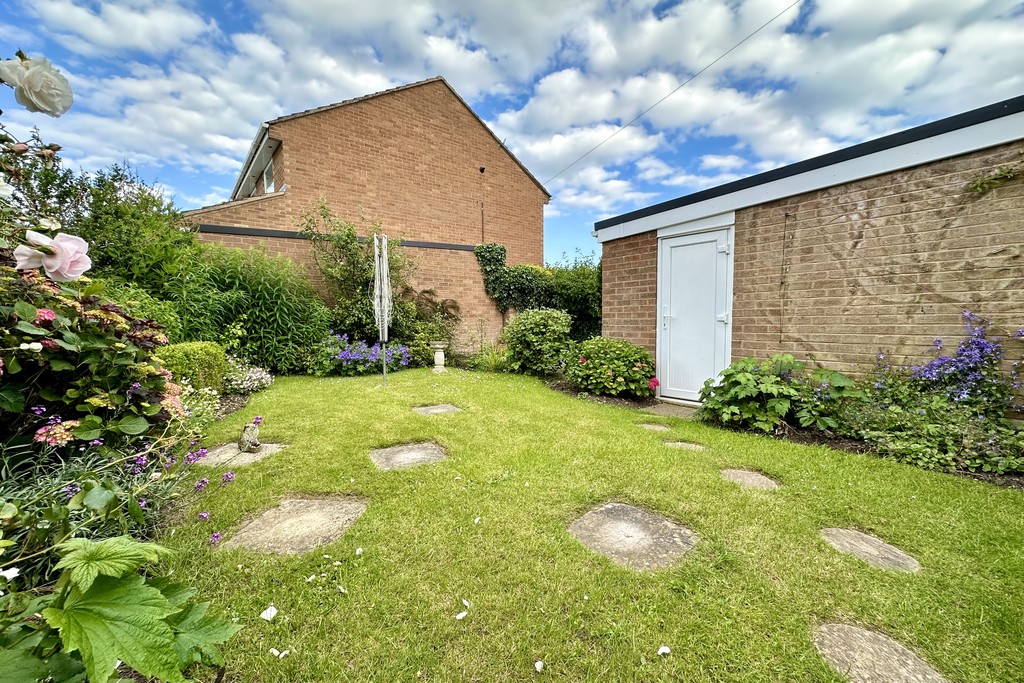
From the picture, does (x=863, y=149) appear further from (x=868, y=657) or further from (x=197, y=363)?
(x=197, y=363)

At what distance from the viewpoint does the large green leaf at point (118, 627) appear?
0.53 metres

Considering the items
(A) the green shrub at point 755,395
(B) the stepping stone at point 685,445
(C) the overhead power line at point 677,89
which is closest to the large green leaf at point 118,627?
(B) the stepping stone at point 685,445

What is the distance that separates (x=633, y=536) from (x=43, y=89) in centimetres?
269

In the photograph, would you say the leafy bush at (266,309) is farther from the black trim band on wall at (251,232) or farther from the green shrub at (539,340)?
the green shrub at (539,340)

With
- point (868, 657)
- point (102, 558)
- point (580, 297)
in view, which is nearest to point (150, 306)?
point (102, 558)

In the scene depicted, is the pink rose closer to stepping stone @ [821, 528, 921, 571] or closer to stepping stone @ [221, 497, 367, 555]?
stepping stone @ [221, 497, 367, 555]

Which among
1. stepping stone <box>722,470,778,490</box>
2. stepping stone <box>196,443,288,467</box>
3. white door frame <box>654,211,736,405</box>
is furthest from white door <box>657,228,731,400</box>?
stepping stone <box>196,443,288,467</box>

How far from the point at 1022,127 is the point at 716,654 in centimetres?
485

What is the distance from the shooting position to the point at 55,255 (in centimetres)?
107

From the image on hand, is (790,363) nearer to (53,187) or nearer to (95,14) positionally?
(95,14)

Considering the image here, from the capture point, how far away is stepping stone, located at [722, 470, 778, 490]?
2.63 meters

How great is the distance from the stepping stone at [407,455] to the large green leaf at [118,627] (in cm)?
217

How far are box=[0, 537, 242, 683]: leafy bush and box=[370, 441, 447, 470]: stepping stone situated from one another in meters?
2.12

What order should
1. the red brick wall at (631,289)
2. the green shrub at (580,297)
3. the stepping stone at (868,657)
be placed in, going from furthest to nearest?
the green shrub at (580,297), the red brick wall at (631,289), the stepping stone at (868,657)
